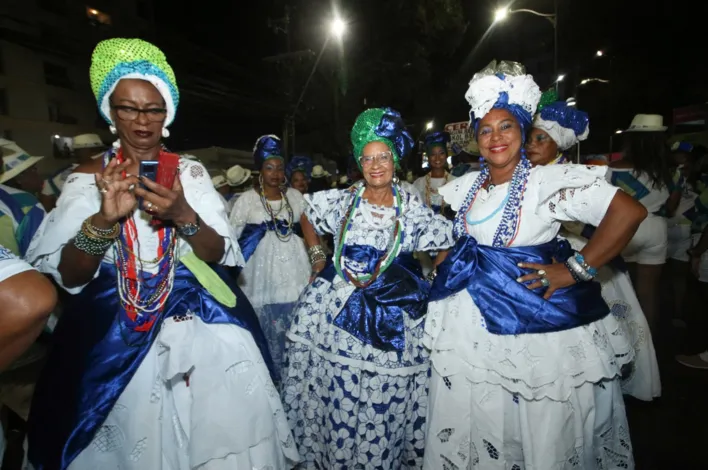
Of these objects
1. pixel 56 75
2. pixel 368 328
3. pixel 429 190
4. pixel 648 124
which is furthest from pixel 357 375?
pixel 56 75

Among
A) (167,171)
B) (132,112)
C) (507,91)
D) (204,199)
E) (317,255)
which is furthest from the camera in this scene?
(317,255)

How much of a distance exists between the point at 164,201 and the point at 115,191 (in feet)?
0.61

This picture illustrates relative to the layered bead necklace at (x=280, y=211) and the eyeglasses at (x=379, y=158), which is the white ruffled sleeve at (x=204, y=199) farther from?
the layered bead necklace at (x=280, y=211)

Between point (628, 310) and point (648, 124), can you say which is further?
point (648, 124)

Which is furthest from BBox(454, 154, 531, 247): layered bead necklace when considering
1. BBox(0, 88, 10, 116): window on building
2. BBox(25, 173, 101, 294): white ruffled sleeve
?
BBox(0, 88, 10, 116): window on building

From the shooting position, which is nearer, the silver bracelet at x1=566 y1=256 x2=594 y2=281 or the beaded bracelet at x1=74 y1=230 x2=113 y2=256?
the beaded bracelet at x1=74 y1=230 x2=113 y2=256

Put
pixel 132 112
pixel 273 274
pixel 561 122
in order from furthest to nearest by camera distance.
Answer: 1. pixel 273 274
2. pixel 561 122
3. pixel 132 112

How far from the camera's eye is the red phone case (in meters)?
1.70

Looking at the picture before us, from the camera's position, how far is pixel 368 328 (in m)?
2.54

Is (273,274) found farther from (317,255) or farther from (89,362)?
(89,362)

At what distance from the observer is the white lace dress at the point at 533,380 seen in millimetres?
2031

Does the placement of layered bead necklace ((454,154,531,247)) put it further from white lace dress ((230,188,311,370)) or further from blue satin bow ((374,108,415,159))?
white lace dress ((230,188,311,370))

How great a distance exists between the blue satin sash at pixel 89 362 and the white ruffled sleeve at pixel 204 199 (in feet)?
0.92

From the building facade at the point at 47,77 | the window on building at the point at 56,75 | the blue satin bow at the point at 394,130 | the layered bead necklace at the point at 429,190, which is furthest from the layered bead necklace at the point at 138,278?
the window on building at the point at 56,75
